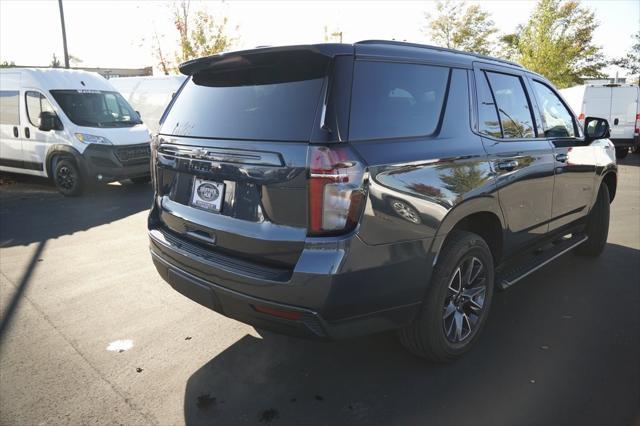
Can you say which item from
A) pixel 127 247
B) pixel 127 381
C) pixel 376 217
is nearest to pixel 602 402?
pixel 376 217

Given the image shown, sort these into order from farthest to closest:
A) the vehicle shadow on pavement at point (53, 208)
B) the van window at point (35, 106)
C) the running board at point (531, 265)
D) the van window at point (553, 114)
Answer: the van window at point (35, 106) → the vehicle shadow on pavement at point (53, 208) → the van window at point (553, 114) → the running board at point (531, 265)

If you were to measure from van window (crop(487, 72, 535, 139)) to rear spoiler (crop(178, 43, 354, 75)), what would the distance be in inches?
59.1

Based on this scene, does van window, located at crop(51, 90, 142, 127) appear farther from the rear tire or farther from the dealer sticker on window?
the rear tire

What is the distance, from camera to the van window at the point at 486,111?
3.11 m

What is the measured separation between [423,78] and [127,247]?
412cm

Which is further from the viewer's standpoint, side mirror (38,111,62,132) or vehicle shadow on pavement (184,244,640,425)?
side mirror (38,111,62,132)

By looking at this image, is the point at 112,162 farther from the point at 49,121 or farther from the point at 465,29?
the point at 465,29

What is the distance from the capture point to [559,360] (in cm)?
303

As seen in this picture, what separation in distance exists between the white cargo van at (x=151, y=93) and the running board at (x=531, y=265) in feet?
40.0

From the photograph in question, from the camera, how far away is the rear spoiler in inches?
92.3

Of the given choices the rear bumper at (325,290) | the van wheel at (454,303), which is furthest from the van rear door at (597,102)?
Result: the rear bumper at (325,290)

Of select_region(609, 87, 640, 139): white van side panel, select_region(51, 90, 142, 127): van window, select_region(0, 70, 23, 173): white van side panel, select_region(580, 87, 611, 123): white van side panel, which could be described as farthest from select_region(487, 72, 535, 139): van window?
select_region(580, 87, 611, 123): white van side panel

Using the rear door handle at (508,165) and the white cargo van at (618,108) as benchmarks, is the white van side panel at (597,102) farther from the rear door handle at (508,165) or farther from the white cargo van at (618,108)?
the rear door handle at (508,165)

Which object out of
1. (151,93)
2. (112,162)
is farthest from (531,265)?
(151,93)
